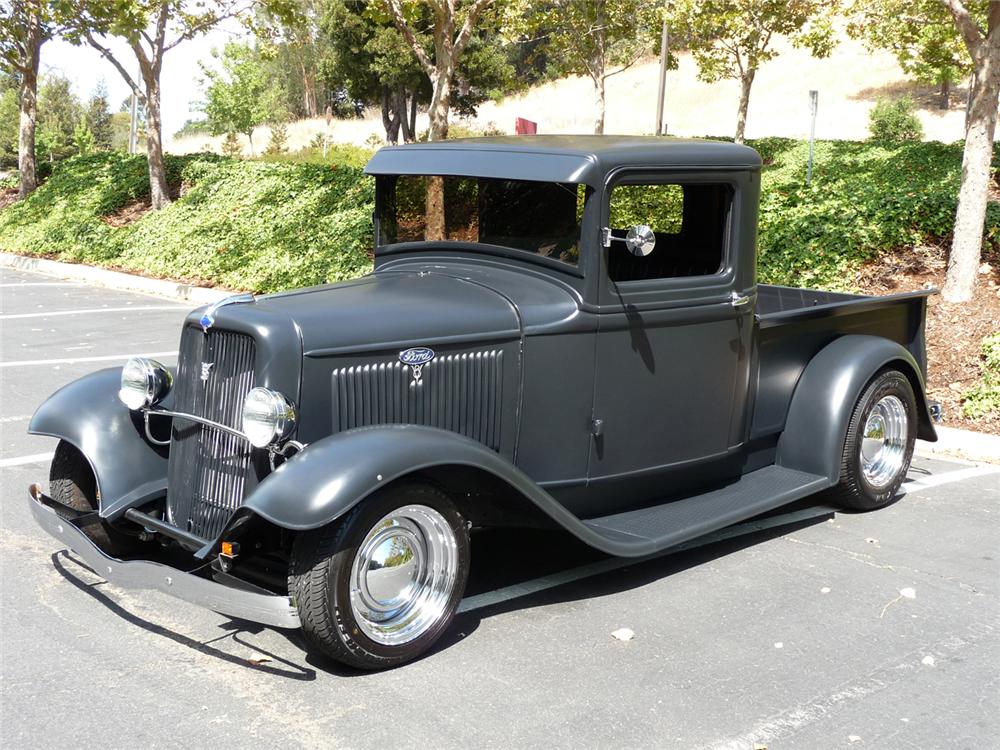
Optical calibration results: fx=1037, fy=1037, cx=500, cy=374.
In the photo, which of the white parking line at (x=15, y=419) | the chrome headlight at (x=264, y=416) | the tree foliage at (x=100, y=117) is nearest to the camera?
the chrome headlight at (x=264, y=416)

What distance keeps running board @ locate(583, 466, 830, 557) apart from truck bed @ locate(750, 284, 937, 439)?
0.26 meters

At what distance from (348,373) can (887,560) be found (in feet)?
9.09

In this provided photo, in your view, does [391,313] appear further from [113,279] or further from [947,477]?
[113,279]

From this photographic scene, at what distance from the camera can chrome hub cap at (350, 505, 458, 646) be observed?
142 inches

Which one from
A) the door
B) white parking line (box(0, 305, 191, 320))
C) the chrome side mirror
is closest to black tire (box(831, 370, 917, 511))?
the door

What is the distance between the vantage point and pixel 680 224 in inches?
196

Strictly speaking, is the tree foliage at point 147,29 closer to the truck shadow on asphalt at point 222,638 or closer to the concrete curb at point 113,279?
the concrete curb at point 113,279

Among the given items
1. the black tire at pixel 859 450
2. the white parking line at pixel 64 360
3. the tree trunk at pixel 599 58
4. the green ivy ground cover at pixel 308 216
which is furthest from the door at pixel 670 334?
the tree trunk at pixel 599 58

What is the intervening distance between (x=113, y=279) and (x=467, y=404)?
1213 centimetres

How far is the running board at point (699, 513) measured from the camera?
4285mm

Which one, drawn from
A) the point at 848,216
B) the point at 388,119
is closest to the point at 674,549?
the point at 848,216

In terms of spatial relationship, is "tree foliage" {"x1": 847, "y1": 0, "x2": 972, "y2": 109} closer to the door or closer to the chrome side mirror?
the door

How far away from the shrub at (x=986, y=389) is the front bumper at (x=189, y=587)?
5752mm

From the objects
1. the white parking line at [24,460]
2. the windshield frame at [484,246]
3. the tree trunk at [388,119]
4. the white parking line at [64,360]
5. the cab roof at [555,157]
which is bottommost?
the white parking line at [64,360]
